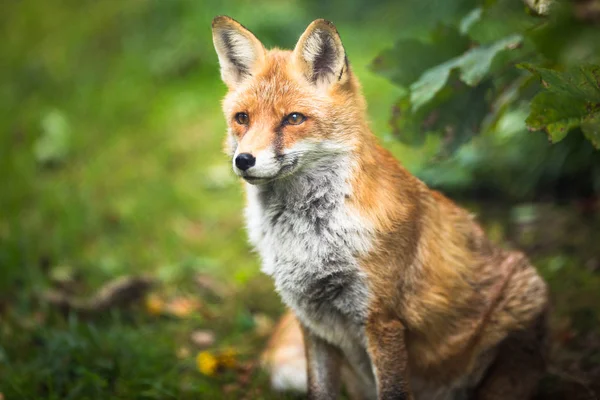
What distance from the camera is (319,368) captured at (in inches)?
134

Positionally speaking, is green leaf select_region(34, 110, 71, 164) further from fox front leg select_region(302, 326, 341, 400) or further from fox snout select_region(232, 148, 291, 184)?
fox snout select_region(232, 148, 291, 184)

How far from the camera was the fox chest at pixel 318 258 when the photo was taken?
3016mm

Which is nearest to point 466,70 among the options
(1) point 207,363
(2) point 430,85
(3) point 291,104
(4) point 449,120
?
(2) point 430,85

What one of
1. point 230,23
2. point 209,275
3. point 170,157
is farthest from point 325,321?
point 170,157

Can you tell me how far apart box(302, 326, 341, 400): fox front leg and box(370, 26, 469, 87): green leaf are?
1.59 metres

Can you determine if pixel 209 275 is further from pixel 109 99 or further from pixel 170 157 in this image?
pixel 109 99

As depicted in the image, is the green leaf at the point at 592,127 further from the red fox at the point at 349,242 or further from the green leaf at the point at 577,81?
the red fox at the point at 349,242

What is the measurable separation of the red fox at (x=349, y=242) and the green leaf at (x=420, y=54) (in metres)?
0.60

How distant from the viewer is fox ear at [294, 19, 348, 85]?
115 inches

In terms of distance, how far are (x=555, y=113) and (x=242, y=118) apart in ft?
4.74

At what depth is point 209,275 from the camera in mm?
5363

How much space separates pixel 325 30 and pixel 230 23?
51 cm

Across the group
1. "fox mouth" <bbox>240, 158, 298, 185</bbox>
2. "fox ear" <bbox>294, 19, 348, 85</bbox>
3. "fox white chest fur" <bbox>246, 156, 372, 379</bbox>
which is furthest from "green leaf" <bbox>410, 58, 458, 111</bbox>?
"fox mouth" <bbox>240, 158, 298, 185</bbox>

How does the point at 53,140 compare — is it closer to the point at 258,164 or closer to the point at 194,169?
the point at 194,169
